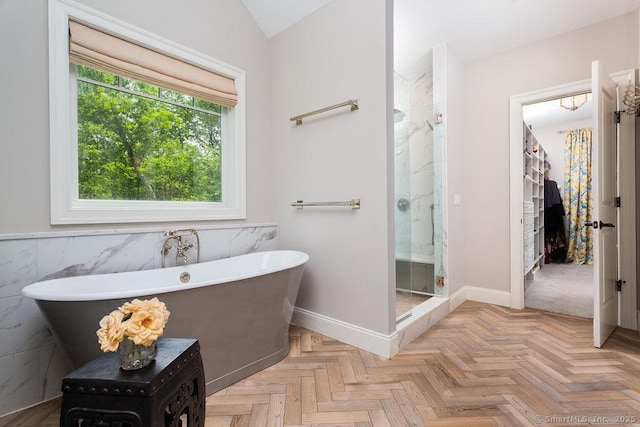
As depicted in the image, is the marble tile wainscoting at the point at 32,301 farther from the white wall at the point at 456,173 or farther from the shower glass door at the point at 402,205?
the white wall at the point at 456,173

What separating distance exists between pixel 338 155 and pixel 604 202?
2007 mm

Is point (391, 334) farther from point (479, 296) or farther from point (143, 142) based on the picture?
point (143, 142)

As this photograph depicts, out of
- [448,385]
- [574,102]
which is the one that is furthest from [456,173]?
[574,102]

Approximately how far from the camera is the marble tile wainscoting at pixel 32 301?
1.46 metres

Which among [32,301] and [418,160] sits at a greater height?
[418,160]

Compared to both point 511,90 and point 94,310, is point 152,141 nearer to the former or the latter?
point 94,310

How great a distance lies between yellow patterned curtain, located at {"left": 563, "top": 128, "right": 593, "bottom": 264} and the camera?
16.4 ft

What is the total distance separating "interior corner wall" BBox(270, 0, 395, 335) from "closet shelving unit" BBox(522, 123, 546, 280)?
7.54 ft

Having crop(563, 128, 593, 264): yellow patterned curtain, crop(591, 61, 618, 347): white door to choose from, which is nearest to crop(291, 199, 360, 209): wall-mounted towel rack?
crop(591, 61, 618, 347): white door

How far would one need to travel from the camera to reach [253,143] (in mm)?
2680

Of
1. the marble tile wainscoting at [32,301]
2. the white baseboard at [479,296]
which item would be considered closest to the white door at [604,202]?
the white baseboard at [479,296]

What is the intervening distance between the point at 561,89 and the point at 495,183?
98cm

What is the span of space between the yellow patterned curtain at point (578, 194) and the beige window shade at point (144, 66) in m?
6.02

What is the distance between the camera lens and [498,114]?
118 inches
